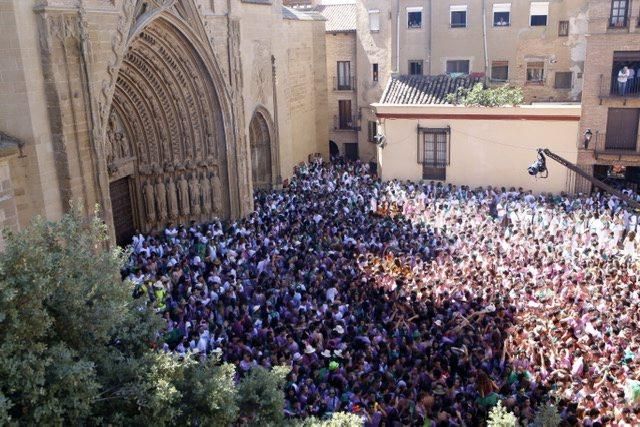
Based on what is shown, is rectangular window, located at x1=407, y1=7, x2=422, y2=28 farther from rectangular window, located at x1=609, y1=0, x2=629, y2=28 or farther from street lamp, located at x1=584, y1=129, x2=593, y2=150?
street lamp, located at x1=584, y1=129, x2=593, y2=150

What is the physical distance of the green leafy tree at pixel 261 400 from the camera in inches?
267

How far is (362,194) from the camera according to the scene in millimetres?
21547

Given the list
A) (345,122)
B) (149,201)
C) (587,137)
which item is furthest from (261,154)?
(587,137)

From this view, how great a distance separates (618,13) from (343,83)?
13.7 metres

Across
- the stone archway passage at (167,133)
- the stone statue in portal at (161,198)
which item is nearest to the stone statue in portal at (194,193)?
the stone archway passage at (167,133)

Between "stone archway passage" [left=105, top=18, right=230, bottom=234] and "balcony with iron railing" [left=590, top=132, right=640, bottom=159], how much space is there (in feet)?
41.9

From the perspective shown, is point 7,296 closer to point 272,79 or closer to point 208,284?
point 208,284

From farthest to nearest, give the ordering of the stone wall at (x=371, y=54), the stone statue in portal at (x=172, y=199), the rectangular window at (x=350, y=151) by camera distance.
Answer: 1. the rectangular window at (x=350, y=151)
2. the stone wall at (x=371, y=54)
3. the stone statue in portal at (x=172, y=199)

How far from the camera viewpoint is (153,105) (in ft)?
58.0

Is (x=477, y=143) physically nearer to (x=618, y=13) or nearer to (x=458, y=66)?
(x=458, y=66)

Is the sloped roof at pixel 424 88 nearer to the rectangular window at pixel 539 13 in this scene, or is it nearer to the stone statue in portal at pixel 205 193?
the rectangular window at pixel 539 13

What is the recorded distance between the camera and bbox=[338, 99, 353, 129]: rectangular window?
31.7 m

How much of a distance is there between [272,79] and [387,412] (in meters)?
16.7

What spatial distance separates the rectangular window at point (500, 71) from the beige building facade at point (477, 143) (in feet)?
15.7
